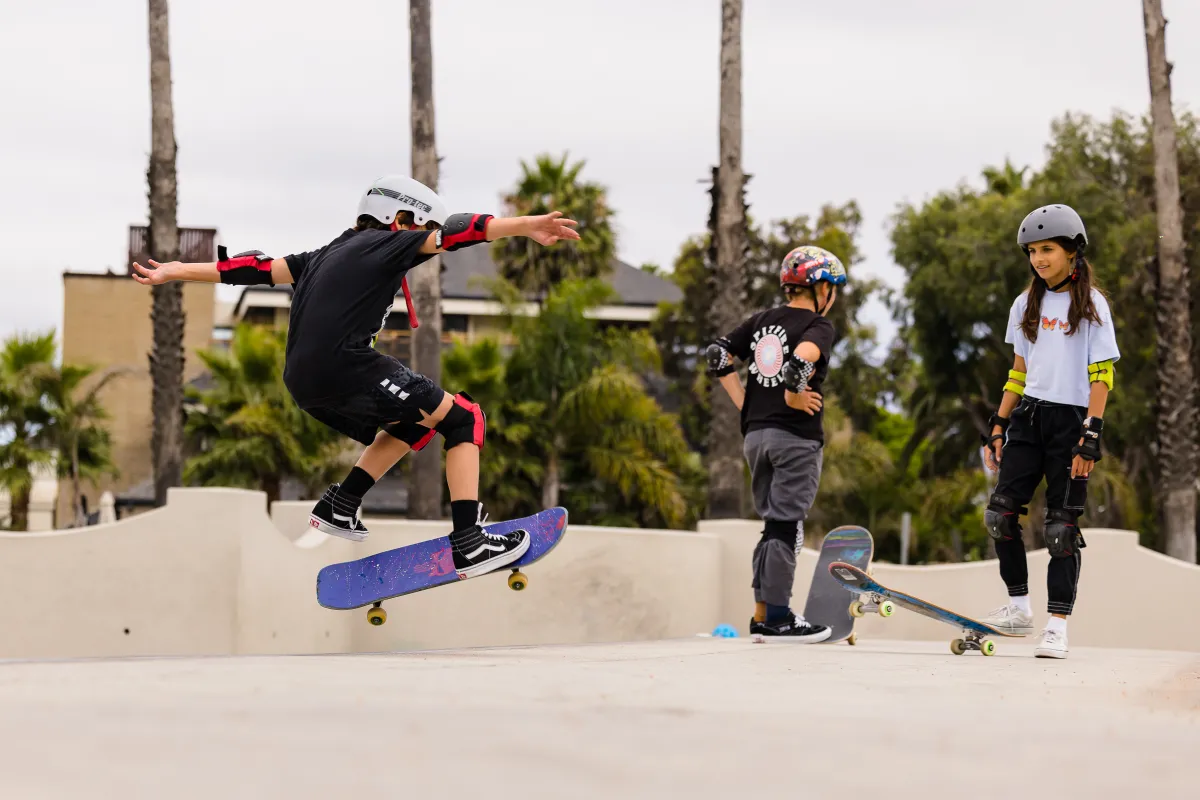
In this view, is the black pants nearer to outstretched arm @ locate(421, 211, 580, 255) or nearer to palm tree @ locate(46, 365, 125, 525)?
outstretched arm @ locate(421, 211, 580, 255)

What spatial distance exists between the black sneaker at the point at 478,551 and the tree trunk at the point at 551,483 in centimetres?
2524

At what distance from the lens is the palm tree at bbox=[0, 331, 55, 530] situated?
2883 centimetres

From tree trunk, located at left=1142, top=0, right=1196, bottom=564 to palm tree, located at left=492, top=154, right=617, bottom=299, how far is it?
2365cm

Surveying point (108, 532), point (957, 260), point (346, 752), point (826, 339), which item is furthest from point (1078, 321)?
point (957, 260)

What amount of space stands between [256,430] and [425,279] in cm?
1483

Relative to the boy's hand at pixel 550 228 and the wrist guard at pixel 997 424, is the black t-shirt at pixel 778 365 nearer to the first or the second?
the wrist guard at pixel 997 424

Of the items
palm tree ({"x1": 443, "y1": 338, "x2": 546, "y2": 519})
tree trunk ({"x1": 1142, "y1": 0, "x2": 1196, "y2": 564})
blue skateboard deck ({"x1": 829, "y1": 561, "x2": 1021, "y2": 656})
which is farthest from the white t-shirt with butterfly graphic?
palm tree ({"x1": 443, "y1": 338, "x2": 546, "y2": 519})

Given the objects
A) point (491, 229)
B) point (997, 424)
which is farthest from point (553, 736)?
point (997, 424)

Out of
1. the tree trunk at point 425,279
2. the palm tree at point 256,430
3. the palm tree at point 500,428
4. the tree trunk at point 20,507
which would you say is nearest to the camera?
the tree trunk at point 425,279

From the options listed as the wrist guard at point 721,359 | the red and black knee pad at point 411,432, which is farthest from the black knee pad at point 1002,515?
the red and black knee pad at point 411,432

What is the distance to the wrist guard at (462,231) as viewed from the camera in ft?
17.6

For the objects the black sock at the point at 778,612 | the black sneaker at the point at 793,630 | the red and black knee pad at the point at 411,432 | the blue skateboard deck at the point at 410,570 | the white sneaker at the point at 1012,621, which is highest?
the red and black knee pad at the point at 411,432

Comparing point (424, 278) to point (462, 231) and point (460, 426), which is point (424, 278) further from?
point (462, 231)

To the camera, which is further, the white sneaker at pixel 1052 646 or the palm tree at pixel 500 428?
the palm tree at pixel 500 428
